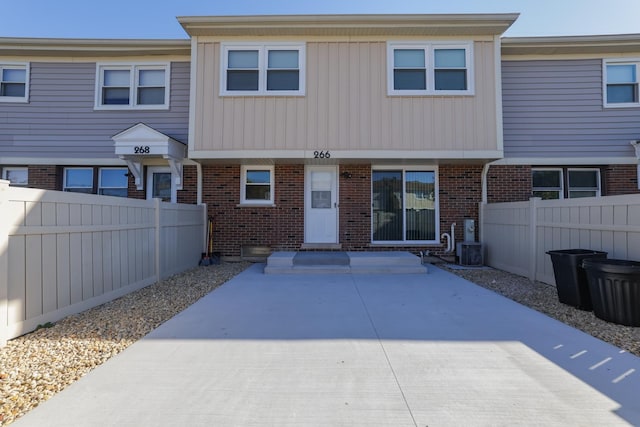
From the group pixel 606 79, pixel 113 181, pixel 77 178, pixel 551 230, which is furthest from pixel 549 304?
pixel 77 178

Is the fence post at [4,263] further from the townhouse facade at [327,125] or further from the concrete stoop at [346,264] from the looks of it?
the townhouse facade at [327,125]

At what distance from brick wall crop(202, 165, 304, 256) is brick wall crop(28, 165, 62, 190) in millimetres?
4063

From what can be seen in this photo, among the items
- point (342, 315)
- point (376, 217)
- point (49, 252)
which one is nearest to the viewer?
point (49, 252)

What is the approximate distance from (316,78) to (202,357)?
23.1 feet

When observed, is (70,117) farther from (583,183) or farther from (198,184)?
(583,183)

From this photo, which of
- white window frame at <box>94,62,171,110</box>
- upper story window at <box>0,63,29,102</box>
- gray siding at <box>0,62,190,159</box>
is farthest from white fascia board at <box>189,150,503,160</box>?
upper story window at <box>0,63,29,102</box>

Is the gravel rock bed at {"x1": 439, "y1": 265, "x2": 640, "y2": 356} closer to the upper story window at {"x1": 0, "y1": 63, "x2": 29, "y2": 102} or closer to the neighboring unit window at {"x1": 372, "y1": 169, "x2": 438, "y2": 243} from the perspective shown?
the neighboring unit window at {"x1": 372, "y1": 169, "x2": 438, "y2": 243}

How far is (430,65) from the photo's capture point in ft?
27.9

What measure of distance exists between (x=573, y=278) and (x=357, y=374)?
3.77 meters

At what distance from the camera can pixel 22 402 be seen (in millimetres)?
2473

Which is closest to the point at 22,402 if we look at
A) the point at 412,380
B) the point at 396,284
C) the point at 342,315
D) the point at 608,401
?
the point at 412,380

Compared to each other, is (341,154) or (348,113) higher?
(348,113)

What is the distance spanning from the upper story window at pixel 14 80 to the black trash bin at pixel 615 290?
13.1 meters

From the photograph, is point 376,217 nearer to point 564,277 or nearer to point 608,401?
point 564,277
